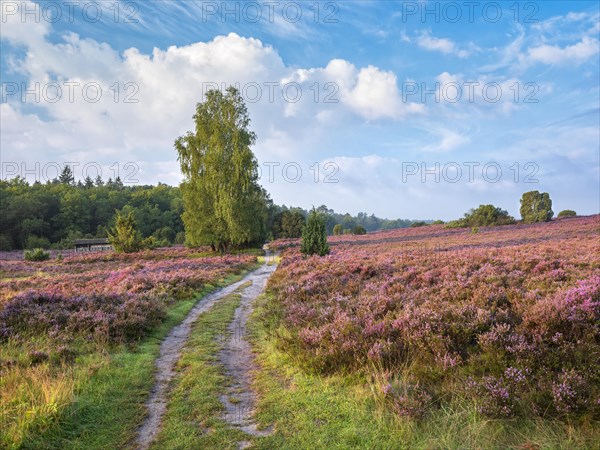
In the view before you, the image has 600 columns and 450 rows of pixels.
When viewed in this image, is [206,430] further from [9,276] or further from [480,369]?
[9,276]

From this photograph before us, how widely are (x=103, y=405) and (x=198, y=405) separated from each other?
1.67 m

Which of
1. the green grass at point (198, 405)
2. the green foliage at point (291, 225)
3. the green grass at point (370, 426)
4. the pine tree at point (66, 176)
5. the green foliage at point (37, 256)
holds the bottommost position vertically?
the green grass at point (198, 405)

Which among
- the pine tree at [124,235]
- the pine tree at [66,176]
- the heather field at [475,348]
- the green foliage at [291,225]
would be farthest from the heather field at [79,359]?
the pine tree at [66,176]

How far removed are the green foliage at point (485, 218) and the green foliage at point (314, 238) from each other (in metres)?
36.1

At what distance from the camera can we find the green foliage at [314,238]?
25.6m

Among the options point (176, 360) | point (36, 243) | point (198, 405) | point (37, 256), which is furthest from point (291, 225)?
point (198, 405)

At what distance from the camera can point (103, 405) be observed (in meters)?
5.87

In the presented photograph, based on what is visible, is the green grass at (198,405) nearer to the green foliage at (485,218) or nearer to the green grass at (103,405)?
the green grass at (103,405)

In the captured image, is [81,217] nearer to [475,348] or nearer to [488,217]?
[488,217]

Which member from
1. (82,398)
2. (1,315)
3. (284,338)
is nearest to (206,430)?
(82,398)

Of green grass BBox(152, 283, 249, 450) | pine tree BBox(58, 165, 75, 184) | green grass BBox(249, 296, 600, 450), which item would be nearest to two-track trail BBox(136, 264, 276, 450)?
green grass BBox(152, 283, 249, 450)

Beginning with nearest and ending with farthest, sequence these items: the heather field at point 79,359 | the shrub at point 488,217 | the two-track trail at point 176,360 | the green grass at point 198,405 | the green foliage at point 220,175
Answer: the green grass at point 198,405, the heather field at point 79,359, the two-track trail at point 176,360, the green foliage at point 220,175, the shrub at point 488,217

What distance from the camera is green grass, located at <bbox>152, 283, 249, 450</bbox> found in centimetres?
470

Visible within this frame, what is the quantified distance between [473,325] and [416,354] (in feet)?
4.28
